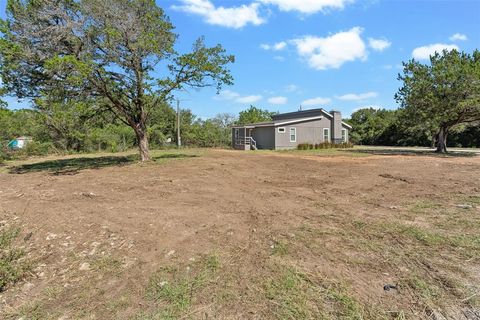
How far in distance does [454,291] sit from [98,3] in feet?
44.4

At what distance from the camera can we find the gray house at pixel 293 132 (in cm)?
2605

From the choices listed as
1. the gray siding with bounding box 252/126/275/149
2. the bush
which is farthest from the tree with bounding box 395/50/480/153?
the gray siding with bounding box 252/126/275/149

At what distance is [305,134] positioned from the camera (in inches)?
1079

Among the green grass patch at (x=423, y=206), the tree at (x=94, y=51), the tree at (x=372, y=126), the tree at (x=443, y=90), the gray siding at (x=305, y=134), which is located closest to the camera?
the green grass patch at (x=423, y=206)

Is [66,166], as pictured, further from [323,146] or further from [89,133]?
[323,146]

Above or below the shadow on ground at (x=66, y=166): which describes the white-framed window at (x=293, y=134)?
above

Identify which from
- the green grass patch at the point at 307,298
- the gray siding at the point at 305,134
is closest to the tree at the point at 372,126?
the gray siding at the point at 305,134

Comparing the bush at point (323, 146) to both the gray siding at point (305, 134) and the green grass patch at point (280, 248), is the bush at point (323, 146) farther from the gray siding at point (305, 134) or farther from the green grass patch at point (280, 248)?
the green grass patch at point (280, 248)

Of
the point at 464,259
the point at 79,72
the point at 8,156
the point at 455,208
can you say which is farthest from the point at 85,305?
the point at 8,156

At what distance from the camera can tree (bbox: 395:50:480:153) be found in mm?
17156

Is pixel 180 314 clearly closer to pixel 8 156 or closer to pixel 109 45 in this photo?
pixel 109 45

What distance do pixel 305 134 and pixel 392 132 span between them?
14.0 metres

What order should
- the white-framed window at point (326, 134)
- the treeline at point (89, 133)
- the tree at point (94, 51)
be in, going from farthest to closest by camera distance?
the white-framed window at point (326, 134), the treeline at point (89, 133), the tree at point (94, 51)

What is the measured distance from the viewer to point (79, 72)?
423 inches
